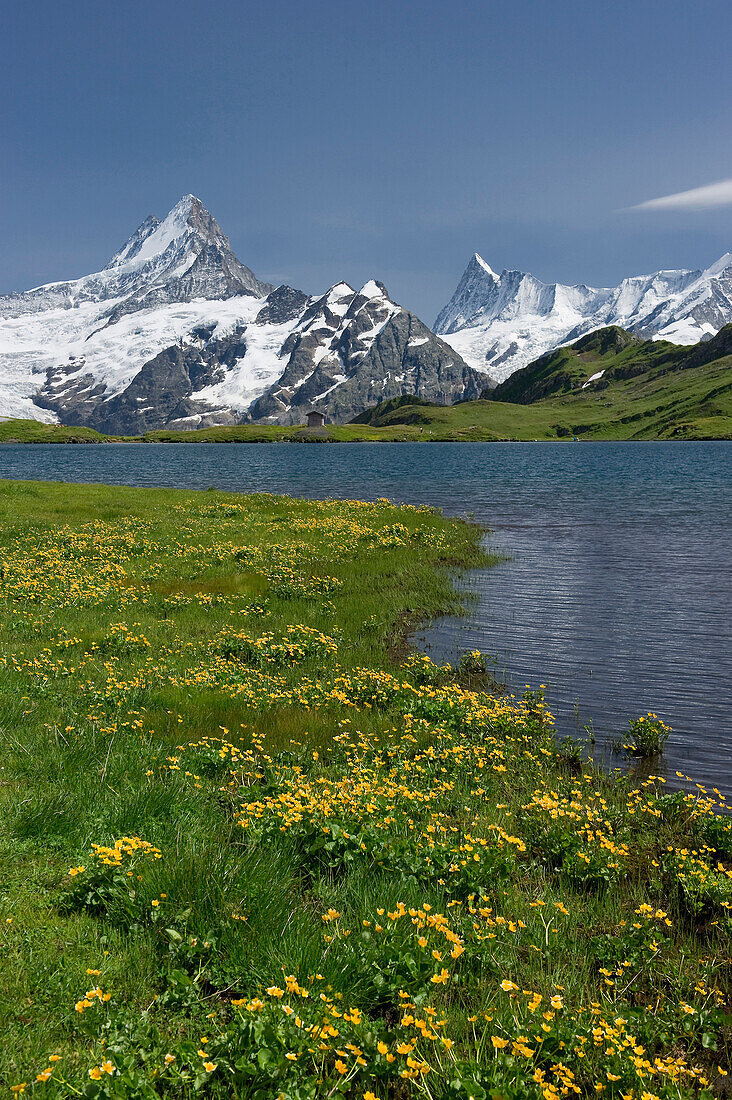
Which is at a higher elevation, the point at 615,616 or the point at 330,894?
the point at 330,894

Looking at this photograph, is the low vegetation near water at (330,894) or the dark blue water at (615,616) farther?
the dark blue water at (615,616)

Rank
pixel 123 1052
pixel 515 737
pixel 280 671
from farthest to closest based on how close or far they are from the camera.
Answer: pixel 280 671 < pixel 515 737 < pixel 123 1052

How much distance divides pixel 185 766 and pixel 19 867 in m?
3.60

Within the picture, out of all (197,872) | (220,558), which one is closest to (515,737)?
(197,872)

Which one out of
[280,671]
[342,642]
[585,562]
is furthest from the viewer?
[585,562]

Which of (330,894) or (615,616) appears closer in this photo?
(330,894)

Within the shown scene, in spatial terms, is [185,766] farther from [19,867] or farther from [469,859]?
[469,859]

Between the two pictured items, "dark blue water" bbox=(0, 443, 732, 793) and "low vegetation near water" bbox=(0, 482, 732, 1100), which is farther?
"dark blue water" bbox=(0, 443, 732, 793)

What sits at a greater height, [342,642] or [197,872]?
[197,872]

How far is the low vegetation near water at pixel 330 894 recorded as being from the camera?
215 inches

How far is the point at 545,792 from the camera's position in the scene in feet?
38.0

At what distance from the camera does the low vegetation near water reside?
5.46 metres

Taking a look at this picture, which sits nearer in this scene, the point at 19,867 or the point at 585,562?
the point at 19,867

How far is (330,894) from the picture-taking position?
7.74 metres
